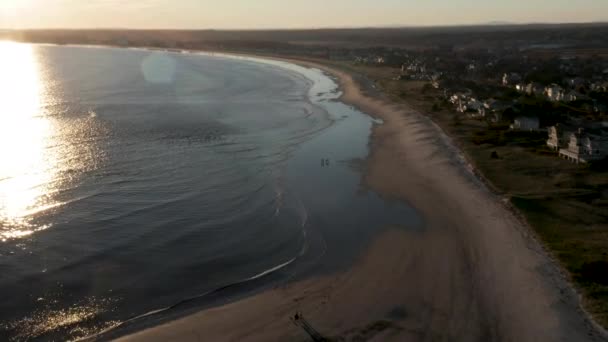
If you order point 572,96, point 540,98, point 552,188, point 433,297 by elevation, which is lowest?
point 433,297

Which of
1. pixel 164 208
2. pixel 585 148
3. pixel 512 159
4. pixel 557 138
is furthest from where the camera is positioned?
pixel 557 138

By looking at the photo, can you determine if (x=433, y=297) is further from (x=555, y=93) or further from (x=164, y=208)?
(x=555, y=93)

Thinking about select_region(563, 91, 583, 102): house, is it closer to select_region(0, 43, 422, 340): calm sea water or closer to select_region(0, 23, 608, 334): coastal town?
select_region(0, 23, 608, 334): coastal town

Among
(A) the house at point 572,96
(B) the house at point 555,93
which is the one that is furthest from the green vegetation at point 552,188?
(B) the house at point 555,93

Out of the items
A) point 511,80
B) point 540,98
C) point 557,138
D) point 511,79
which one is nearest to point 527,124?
point 557,138

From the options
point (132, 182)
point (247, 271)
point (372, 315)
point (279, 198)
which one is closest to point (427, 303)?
point (372, 315)

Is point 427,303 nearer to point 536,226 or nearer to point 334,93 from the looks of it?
point 536,226

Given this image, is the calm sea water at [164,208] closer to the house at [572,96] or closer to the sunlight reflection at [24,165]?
the sunlight reflection at [24,165]
